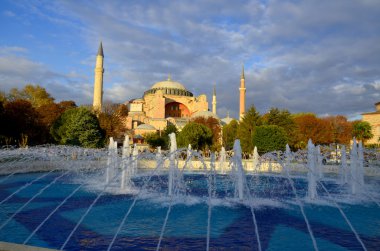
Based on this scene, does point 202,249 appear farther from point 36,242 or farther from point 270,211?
point 270,211

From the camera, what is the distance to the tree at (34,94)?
38.7m

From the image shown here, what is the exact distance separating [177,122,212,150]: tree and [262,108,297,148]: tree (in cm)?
609

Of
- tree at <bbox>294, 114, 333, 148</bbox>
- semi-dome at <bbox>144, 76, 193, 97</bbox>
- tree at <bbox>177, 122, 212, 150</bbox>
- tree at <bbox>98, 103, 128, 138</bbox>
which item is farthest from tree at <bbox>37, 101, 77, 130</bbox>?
semi-dome at <bbox>144, 76, 193, 97</bbox>

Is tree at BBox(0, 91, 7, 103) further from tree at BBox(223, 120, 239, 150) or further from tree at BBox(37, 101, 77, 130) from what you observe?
tree at BBox(223, 120, 239, 150)

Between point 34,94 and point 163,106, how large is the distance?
2454 centimetres

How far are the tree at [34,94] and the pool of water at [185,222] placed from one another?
33.5 meters

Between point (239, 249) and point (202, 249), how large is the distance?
496 mm

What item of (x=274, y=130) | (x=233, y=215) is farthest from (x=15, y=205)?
(x=274, y=130)

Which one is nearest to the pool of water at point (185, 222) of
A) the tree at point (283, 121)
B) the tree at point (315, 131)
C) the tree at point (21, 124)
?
the tree at point (21, 124)

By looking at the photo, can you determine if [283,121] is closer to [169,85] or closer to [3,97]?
[3,97]

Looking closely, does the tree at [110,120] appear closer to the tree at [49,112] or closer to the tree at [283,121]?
the tree at [49,112]

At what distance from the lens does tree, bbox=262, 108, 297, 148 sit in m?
32.2

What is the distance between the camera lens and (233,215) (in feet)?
A: 21.7

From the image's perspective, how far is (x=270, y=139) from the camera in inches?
1021
